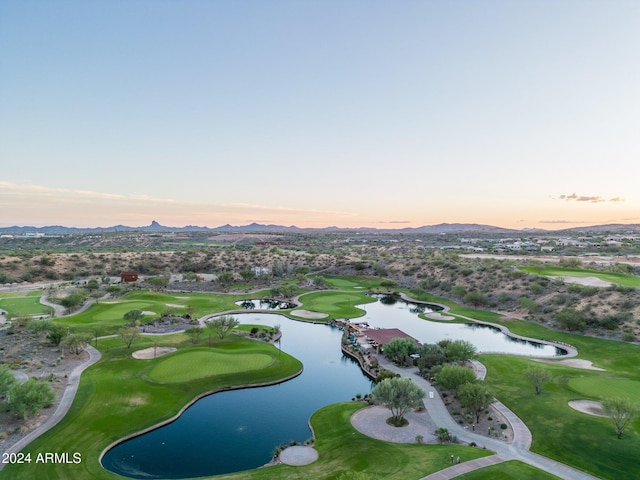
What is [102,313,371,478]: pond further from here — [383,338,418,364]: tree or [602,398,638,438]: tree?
[602,398,638,438]: tree

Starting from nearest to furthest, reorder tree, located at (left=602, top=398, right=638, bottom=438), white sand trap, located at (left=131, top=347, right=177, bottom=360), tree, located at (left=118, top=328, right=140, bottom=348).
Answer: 1. tree, located at (left=602, top=398, right=638, bottom=438)
2. white sand trap, located at (left=131, top=347, right=177, bottom=360)
3. tree, located at (left=118, top=328, right=140, bottom=348)

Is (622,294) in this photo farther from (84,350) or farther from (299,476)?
(84,350)

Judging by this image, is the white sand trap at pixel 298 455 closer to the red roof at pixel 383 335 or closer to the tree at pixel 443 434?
the tree at pixel 443 434

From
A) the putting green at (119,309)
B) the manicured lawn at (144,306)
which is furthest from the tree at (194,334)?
the putting green at (119,309)

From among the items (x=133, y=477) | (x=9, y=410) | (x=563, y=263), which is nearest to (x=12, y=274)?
(x=9, y=410)

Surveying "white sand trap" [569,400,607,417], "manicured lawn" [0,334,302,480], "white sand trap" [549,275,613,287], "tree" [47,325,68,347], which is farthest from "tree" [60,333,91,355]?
"white sand trap" [549,275,613,287]

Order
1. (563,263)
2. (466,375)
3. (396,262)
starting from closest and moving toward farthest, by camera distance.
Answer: (466,375)
(563,263)
(396,262)
